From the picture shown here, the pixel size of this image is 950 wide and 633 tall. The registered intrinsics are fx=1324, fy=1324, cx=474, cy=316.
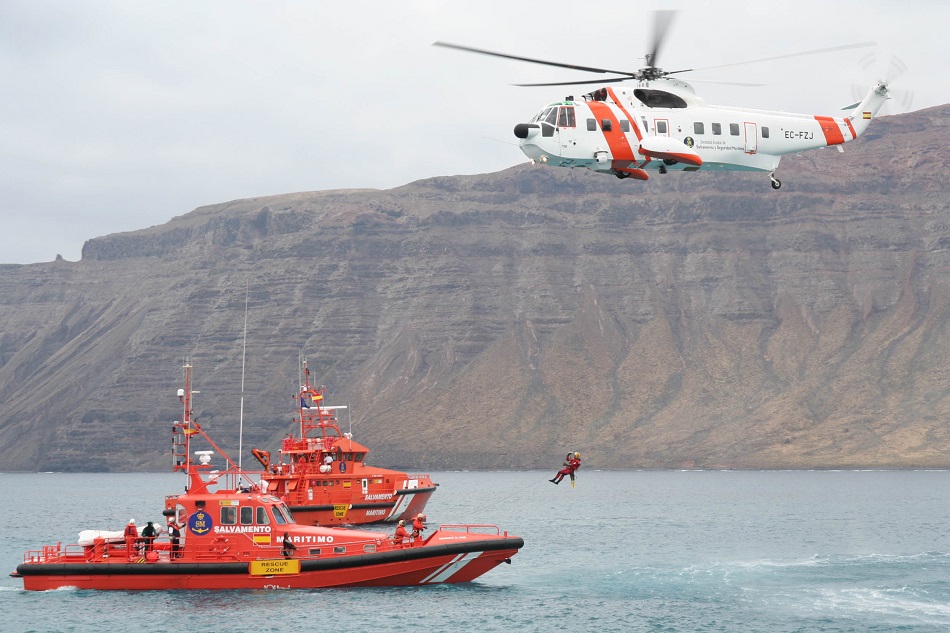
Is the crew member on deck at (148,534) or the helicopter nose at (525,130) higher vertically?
the helicopter nose at (525,130)

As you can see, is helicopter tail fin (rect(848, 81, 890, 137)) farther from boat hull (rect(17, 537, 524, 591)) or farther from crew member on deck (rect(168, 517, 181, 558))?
crew member on deck (rect(168, 517, 181, 558))

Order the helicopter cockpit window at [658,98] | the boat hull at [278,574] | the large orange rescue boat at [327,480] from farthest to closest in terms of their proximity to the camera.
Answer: the large orange rescue boat at [327,480], the boat hull at [278,574], the helicopter cockpit window at [658,98]

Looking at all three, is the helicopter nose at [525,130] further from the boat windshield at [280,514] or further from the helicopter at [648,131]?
the boat windshield at [280,514]

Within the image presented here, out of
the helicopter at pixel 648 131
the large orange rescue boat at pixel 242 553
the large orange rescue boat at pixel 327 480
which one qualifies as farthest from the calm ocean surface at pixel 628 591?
the helicopter at pixel 648 131

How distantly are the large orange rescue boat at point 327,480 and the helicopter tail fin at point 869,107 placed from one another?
32.5 metres

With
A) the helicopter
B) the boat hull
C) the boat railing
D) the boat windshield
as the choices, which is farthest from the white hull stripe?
the helicopter

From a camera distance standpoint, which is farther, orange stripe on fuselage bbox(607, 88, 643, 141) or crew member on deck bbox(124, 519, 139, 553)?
crew member on deck bbox(124, 519, 139, 553)

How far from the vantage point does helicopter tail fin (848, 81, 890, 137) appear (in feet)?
147

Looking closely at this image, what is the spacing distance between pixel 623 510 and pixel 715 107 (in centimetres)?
7887

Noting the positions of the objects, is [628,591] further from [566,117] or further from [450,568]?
[566,117]

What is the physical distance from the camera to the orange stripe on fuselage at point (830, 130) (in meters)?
44.3

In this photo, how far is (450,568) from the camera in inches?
1954

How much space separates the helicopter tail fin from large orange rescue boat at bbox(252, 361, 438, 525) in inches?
1279

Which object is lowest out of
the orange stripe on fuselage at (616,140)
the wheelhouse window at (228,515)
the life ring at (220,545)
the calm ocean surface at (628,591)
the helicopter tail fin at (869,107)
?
→ the calm ocean surface at (628,591)
